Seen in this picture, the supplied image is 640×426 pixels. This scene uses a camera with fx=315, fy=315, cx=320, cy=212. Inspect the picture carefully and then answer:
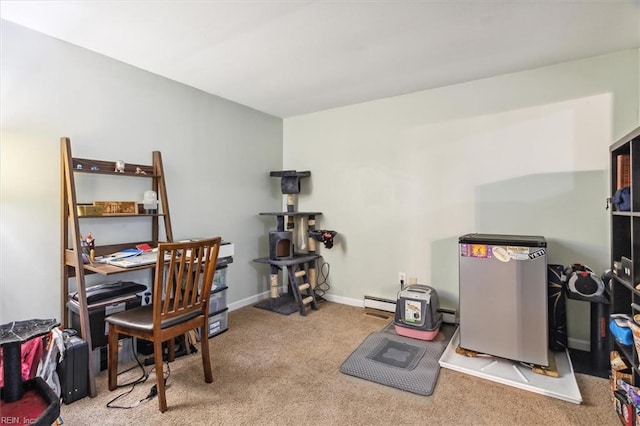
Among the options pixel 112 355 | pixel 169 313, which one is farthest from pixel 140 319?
pixel 112 355

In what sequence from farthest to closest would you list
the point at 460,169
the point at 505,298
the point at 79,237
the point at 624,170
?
the point at 460,169 → the point at 505,298 → the point at 79,237 → the point at 624,170

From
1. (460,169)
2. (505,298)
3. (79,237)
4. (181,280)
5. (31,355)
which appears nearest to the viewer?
(31,355)

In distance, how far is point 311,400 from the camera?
1.92 meters

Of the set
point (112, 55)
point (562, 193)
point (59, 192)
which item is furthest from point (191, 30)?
point (562, 193)

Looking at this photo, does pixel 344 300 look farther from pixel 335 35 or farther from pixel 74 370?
pixel 335 35

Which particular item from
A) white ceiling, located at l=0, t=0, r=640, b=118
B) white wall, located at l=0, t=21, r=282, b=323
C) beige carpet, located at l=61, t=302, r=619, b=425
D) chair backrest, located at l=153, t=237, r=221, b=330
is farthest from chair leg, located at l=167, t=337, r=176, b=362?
white ceiling, located at l=0, t=0, r=640, b=118

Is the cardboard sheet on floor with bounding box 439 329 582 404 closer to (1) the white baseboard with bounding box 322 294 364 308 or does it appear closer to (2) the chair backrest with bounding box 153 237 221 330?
(1) the white baseboard with bounding box 322 294 364 308

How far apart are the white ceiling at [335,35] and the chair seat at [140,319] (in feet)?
6.01

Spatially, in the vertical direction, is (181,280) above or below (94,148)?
below

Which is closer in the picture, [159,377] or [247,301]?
[159,377]

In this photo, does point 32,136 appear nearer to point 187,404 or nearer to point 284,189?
point 187,404

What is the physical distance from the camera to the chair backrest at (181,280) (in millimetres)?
1797

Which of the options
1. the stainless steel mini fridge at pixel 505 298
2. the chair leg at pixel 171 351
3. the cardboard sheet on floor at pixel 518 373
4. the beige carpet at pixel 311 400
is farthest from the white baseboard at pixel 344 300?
the chair leg at pixel 171 351

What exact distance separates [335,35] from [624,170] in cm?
202
